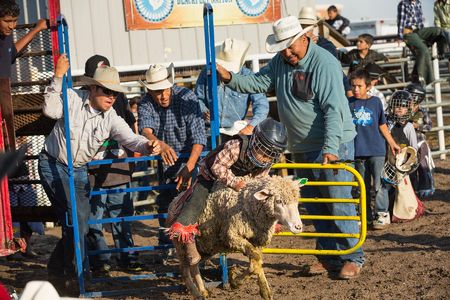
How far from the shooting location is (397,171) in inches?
395

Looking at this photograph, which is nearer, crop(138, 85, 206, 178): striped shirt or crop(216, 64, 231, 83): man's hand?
crop(216, 64, 231, 83): man's hand

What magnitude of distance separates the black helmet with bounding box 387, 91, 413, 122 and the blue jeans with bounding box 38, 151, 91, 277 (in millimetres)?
4335

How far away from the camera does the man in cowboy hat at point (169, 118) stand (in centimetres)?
769

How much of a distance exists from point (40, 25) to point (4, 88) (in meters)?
0.58

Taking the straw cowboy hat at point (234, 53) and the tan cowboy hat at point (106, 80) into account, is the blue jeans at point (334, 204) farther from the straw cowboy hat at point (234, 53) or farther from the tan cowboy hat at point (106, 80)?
the tan cowboy hat at point (106, 80)

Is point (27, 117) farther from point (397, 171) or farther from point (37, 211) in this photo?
point (397, 171)

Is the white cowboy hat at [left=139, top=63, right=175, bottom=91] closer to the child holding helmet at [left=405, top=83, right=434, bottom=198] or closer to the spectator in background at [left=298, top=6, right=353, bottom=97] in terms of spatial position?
the spectator in background at [left=298, top=6, right=353, bottom=97]

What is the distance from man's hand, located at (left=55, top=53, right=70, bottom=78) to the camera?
6.90 metres

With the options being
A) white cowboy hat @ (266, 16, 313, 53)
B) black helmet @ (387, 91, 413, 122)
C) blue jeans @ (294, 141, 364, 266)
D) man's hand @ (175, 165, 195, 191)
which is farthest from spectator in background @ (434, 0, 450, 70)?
man's hand @ (175, 165, 195, 191)

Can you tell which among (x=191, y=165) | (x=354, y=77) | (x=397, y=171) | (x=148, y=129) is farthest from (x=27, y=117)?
(x=397, y=171)

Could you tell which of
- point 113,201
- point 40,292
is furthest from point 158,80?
point 40,292

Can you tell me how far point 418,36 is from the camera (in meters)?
14.8

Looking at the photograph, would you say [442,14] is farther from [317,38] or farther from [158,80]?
[158,80]

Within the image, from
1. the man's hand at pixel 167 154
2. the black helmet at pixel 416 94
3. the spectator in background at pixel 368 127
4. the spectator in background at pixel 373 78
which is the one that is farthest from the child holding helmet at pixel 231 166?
the black helmet at pixel 416 94
